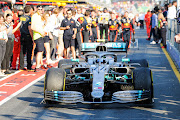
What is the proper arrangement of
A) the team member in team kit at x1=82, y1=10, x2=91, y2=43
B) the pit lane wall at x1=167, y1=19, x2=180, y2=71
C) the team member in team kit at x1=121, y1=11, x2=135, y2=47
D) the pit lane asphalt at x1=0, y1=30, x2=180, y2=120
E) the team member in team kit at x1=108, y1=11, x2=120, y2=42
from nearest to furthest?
the pit lane asphalt at x1=0, y1=30, x2=180, y2=120 < the pit lane wall at x1=167, y1=19, x2=180, y2=71 < the team member in team kit at x1=82, y1=10, x2=91, y2=43 < the team member in team kit at x1=121, y1=11, x2=135, y2=47 < the team member in team kit at x1=108, y1=11, x2=120, y2=42

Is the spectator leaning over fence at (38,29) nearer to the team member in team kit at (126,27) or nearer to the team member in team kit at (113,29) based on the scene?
the team member in team kit at (126,27)

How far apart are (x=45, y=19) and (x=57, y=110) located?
681cm

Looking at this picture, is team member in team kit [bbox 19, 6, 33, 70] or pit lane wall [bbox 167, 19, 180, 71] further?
pit lane wall [bbox 167, 19, 180, 71]

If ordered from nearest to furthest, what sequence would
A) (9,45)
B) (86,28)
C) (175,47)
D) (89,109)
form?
(89,109)
(9,45)
(175,47)
(86,28)

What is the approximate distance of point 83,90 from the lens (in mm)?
9883

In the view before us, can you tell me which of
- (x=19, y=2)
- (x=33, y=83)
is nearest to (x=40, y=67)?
(x=33, y=83)

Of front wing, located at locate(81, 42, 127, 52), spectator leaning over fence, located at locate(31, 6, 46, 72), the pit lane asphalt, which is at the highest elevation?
spectator leaning over fence, located at locate(31, 6, 46, 72)

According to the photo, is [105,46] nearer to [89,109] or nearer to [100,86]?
[100,86]

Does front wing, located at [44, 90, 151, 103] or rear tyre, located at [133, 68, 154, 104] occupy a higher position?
rear tyre, located at [133, 68, 154, 104]

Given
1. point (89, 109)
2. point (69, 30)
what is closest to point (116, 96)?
point (89, 109)

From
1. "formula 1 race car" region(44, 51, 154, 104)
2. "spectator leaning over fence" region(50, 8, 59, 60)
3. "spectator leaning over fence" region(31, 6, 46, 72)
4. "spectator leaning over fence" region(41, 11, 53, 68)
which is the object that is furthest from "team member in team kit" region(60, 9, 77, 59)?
"formula 1 race car" region(44, 51, 154, 104)

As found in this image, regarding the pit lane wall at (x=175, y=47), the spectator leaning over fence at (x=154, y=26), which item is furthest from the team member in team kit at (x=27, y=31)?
the spectator leaning over fence at (x=154, y=26)

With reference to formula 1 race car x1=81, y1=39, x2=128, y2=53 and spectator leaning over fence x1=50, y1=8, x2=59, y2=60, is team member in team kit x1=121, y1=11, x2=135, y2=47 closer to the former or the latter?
spectator leaning over fence x1=50, y1=8, x2=59, y2=60

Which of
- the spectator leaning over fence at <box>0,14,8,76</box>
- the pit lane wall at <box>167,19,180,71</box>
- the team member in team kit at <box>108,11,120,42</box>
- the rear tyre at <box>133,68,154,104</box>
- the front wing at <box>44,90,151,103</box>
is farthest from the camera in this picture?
the team member in team kit at <box>108,11,120,42</box>
